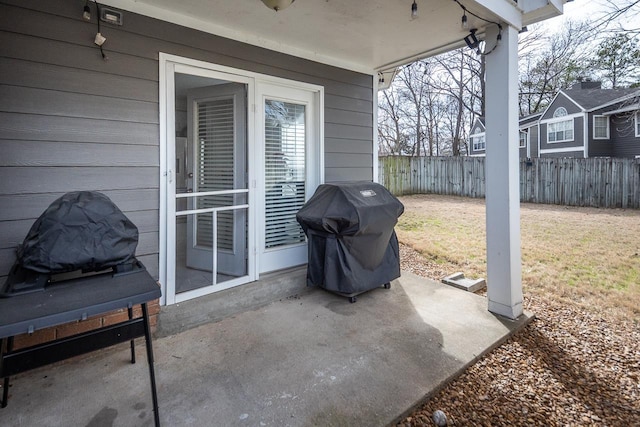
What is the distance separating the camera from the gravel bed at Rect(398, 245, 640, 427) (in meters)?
1.78

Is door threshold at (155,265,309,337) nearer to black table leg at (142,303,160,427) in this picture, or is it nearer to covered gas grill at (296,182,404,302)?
covered gas grill at (296,182,404,302)

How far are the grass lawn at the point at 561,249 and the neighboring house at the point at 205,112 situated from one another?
124cm

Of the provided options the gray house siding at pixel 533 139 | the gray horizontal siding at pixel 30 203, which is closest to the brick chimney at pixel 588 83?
the gray house siding at pixel 533 139

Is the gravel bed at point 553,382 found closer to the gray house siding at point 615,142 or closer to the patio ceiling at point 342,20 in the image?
the patio ceiling at point 342,20

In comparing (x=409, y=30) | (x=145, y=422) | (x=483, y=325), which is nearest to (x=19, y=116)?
(x=145, y=422)

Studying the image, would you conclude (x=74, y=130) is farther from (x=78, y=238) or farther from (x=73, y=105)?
(x=78, y=238)

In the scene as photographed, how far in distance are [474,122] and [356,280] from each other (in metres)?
20.0

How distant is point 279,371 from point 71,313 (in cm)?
118

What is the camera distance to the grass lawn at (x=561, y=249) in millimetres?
A: 3492

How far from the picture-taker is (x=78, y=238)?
1681mm

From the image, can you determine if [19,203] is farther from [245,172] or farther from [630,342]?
[630,342]

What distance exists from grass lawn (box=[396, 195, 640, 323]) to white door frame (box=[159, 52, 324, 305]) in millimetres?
2598

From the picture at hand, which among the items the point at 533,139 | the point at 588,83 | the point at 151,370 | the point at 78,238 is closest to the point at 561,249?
the point at 151,370

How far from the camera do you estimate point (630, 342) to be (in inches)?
99.7
